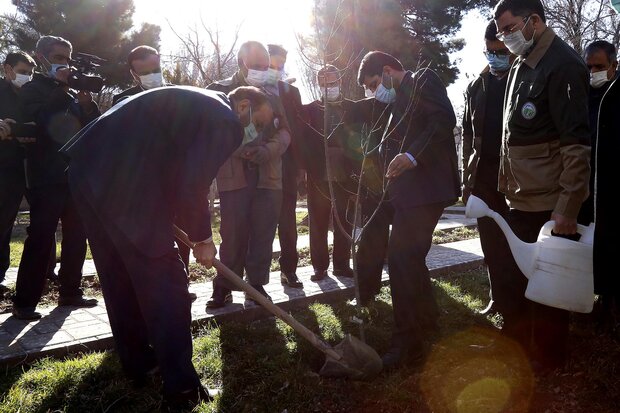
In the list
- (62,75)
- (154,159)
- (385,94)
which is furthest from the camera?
(62,75)

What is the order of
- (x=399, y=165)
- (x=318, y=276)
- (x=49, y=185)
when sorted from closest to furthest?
(x=399, y=165)
(x=49, y=185)
(x=318, y=276)

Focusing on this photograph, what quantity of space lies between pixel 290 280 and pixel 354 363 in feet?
8.08

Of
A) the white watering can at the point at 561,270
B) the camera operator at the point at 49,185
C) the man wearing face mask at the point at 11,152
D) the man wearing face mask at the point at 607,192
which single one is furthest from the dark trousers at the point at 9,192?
the man wearing face mask at the point at 607,192

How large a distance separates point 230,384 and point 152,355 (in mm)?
548

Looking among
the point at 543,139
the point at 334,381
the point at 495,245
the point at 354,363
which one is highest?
the point at 543,139

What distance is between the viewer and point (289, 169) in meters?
5.43

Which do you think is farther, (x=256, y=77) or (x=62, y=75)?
(x=256, y=77)

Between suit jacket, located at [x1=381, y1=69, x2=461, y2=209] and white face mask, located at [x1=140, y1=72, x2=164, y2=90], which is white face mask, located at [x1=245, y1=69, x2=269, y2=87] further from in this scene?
suit jacket, located at [x1=381, y1=69, x2=461, y2=209]

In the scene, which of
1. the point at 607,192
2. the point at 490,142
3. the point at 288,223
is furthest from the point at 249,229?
the point at 607,192

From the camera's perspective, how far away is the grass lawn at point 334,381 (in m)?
2.82

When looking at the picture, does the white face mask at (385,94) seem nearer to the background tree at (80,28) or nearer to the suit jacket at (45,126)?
the suit jacket at (45,126)

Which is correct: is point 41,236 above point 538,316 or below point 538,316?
above

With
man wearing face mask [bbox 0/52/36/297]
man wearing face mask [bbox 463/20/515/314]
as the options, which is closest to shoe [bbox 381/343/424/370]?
man wearing face mask [bbox 463/20/515/314]

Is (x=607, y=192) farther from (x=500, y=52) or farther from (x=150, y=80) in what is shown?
(x=150, y=80)
